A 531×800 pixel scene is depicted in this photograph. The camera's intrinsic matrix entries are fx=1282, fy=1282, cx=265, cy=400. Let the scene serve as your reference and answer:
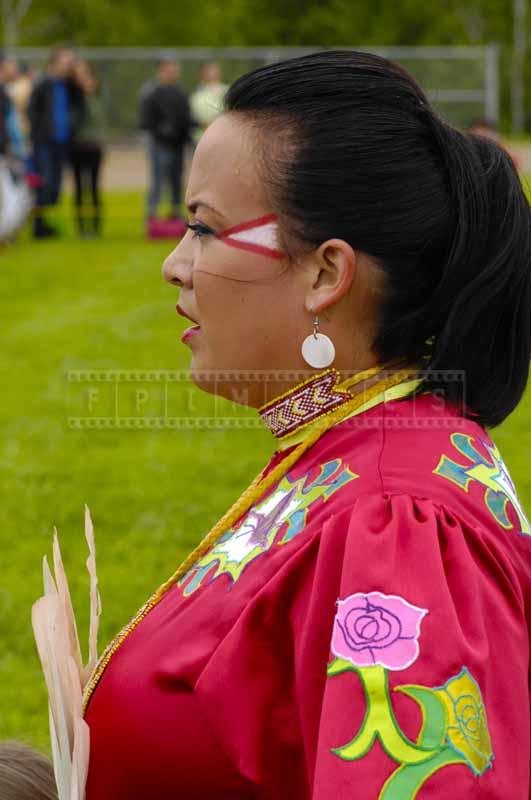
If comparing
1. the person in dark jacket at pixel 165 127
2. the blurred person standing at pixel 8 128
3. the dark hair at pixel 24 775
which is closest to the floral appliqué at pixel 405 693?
the dark hair at pixel 24 775

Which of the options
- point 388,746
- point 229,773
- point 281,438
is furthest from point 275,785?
point 281,438

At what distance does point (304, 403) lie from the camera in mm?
1808

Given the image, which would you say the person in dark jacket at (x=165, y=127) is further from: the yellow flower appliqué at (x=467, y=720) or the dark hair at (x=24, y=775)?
the yellow flower appliqué at (x=467, y=720)

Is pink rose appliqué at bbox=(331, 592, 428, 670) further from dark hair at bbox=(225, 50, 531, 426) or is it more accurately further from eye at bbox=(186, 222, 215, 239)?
eye at bbox=(186, 222, 215, 239)

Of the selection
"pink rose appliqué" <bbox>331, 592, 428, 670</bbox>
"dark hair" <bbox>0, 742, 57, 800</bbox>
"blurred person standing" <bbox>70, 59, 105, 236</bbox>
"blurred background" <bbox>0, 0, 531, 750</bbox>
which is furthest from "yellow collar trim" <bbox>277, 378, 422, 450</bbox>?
"blurred person standing" <bbox>70, 59, 105, 236</bbox>

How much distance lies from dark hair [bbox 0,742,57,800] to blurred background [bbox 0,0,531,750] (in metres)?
1.13

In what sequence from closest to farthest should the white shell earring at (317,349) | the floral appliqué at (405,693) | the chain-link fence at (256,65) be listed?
the floral appliqué at (405,693)
the white shell earring at (317,349)
the chain-link fence at (256,65)

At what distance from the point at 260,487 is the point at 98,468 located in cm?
447

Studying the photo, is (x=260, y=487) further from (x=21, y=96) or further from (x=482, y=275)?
(x=21, y=96)

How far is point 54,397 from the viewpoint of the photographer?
7578 millimetres

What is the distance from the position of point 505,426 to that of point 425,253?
17.7ft

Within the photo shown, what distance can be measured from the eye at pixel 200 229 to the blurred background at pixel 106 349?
9.1 inches

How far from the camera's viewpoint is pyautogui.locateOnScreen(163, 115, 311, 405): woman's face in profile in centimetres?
176

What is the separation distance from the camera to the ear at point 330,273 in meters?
1.69
